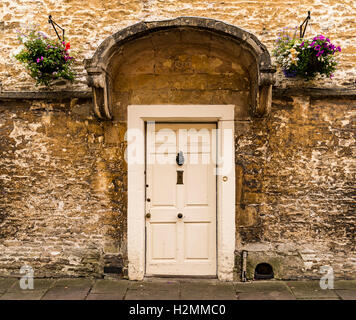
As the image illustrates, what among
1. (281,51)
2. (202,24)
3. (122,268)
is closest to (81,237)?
(122,268)

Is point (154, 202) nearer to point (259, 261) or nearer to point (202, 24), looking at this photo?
point (259, 261)

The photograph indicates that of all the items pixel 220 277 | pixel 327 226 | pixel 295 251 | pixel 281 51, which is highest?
pixel 281 51

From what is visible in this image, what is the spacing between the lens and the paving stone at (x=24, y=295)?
11.7 feet

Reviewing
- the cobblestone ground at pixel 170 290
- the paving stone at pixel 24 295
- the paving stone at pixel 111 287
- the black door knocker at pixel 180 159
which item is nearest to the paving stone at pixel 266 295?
the cobblestone ground at pixel 170 290

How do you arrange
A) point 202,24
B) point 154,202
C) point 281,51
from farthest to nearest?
1. point 154,202
2. point 281,51
3. point 202,24

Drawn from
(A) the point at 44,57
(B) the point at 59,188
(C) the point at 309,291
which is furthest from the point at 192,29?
(C) the point at 309,291

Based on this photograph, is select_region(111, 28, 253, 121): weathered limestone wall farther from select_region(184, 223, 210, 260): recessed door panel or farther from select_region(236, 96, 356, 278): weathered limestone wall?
select_region(184, 223, 210, 260): recessed door panel

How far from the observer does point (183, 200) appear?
4.21m

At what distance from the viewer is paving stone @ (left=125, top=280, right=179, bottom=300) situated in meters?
3.61

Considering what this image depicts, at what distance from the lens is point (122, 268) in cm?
407

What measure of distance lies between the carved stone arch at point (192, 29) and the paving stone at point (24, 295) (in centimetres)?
250

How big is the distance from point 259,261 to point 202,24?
314 cm

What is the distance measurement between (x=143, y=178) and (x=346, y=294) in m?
2.96

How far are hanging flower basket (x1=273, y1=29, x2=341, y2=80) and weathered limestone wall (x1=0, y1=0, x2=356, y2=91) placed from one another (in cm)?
15
